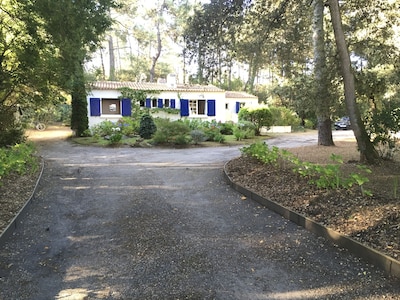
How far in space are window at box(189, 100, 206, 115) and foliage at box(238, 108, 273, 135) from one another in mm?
4969

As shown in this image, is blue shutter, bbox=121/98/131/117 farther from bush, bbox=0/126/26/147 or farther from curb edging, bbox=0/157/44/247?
curb edging, bbox=0/157/44/247

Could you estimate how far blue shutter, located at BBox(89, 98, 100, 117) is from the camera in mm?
21094

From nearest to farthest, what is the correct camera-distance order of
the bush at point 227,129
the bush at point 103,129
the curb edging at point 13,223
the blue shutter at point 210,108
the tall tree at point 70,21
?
the curb edging at point 13,223, the tall tree at point 70,21, the bush at point 103,129, the bush at point 227,129, the blue shutter at point 210,108

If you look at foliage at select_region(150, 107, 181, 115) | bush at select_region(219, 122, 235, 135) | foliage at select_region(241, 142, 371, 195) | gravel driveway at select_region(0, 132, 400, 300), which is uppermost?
foliage at select_region(150, 107, 181, 115)

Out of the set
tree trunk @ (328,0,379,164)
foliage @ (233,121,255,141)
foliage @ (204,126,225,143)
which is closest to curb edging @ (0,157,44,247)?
tree trunk @ (328,0,379,164)

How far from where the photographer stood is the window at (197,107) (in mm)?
24719

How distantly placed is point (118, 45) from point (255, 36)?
154ft

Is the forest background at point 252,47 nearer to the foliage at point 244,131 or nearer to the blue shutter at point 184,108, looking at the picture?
the foliage at point 244,131

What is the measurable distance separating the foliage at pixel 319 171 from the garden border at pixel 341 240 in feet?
2.52

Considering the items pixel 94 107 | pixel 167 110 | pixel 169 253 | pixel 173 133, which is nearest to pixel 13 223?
pixel 169 253

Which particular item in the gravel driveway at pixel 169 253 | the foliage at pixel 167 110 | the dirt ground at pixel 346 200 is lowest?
the gravel driveway at pixel 169 253

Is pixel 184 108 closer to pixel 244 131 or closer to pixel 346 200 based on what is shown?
pixel 244 131

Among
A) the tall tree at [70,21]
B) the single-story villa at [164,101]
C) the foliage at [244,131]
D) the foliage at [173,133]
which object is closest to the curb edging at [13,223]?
the tall tree at [70,21]

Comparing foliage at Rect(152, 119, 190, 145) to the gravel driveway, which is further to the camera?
foliage at Rect(152, 119, 190, 145)
